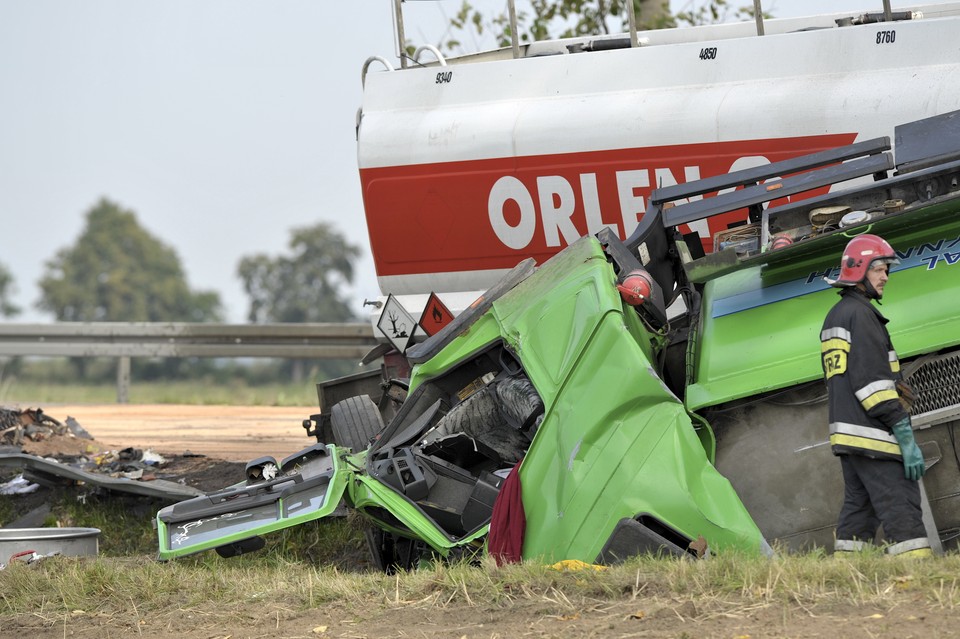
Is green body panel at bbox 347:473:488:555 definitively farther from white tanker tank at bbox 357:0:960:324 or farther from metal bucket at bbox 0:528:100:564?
white tanker tank at bbox 357:0:960:324

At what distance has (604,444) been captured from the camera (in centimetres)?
539

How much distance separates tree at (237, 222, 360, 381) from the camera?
50938 mm

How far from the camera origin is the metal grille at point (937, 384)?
5.21 m

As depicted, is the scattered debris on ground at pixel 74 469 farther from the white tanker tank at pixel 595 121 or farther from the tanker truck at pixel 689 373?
the white tanker tank at pixel 595 121

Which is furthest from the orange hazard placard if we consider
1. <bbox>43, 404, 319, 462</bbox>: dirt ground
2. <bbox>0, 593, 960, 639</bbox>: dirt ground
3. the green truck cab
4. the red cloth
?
<bbox>0, 593, 960, 639</bbox>: dirt ground

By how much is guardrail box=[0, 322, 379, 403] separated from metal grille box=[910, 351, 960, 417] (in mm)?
9096

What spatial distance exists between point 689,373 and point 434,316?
162 inches

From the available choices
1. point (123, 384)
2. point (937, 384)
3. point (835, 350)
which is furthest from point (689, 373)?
point (123, 384)

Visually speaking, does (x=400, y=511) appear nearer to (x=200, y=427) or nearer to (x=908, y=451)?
(x=908, y=451)

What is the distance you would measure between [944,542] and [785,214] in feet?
5.75

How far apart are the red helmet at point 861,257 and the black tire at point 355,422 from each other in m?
3.23

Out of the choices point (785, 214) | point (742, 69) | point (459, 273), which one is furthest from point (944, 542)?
point (459, 273)

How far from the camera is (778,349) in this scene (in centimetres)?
545

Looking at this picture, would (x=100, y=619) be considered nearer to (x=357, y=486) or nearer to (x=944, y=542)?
(x=357, y=486)
